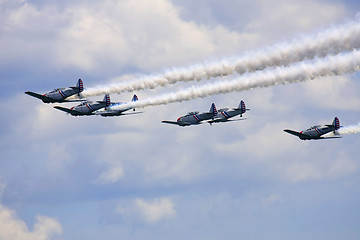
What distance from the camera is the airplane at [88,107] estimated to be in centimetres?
9519

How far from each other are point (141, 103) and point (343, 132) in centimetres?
2661

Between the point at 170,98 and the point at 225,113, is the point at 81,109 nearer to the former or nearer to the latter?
the point at 170,98

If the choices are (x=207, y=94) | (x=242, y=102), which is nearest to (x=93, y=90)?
(x=207, y=94)

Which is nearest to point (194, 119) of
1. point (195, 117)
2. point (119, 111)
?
point (195, 117)

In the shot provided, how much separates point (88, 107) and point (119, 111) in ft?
14.0

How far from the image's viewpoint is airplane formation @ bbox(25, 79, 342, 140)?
90.2 metres

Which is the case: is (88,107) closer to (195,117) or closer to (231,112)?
(195,117)

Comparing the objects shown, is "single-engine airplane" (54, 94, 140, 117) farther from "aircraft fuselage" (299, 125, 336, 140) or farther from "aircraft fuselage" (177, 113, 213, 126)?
"aircraft fuselage" (299, 125, 336, 140)

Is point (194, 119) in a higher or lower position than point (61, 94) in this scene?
lower

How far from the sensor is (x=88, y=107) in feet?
313

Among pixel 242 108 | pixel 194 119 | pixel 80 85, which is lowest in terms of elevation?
pixel 194 119

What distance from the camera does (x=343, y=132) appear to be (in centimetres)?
9069

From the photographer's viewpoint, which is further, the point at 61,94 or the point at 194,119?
the point at 194,119

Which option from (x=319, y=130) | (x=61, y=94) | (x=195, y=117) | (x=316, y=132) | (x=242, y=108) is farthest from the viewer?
(x=242, y=108)
